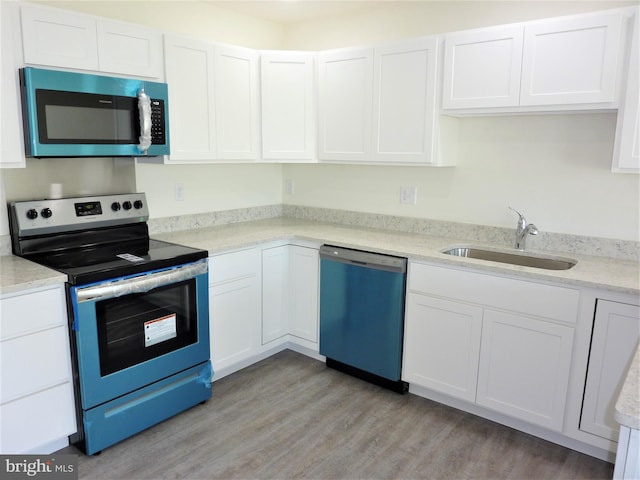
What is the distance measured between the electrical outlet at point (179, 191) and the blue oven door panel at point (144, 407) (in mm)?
1168

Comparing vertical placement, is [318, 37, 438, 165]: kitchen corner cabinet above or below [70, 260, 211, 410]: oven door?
above

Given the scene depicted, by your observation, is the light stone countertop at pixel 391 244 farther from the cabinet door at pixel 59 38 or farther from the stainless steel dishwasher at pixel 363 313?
the cabinet door at pixel 59 38

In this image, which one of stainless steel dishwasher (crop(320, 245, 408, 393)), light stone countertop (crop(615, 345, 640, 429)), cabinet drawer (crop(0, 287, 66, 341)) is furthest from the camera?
stainless steel dishwasher (crop(320, 245, 408, 393))

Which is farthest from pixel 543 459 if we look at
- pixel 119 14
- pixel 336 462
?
pixel 119 14

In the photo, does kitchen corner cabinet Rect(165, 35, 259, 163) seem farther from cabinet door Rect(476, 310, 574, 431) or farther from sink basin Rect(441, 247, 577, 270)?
cabinet door Rect(476, 310, 574, 431)

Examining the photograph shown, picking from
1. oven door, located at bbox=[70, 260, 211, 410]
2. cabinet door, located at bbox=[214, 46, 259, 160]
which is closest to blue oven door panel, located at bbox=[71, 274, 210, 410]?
oven door, located at bbox=[70, 260, 211, 410]

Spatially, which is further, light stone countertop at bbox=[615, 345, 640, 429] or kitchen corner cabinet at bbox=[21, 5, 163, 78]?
kitchen corner cabinet at bbox=[21, 5, 163, 78]

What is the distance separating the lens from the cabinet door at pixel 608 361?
2055 millimetres

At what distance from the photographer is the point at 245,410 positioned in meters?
2.67

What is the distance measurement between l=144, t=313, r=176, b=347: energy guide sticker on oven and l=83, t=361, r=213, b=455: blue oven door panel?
9.1 inches

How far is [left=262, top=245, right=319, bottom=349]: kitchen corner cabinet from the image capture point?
314 cm

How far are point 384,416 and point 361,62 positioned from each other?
7.18 ft

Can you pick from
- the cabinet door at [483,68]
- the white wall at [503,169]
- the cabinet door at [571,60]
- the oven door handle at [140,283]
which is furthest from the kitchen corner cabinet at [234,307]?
the cabinet door at [571,60]

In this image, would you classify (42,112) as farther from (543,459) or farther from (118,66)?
(543,459)
